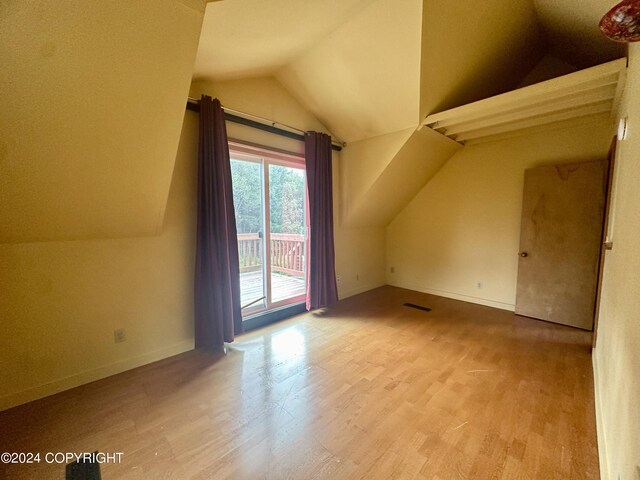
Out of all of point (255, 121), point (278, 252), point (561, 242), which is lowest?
point (278, 252)

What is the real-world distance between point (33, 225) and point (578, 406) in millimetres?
3783

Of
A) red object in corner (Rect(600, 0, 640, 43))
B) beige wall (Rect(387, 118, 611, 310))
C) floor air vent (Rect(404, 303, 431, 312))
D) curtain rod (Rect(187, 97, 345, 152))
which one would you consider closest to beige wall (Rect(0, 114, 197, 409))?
curtain rod (Rect(187, 97, 345, 152))

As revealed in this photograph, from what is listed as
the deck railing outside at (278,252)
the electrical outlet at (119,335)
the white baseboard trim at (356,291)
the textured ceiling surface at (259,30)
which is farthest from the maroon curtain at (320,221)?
the electrical outlet at (119,335)

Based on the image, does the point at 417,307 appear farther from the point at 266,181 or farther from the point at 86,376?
the point at 86,376

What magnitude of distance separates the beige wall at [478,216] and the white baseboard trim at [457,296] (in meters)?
0.01

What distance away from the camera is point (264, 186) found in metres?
2.96

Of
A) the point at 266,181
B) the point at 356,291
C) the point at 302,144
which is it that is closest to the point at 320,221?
the point at 266,181

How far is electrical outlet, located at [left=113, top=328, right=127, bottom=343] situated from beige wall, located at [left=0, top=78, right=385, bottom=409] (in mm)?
28

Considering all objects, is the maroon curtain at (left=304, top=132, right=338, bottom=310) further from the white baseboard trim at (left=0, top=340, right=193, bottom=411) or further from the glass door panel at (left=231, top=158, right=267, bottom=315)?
the white baseboard trim at (left=0, top=340, right=193, bottom=411)

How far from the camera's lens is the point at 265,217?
2988mm

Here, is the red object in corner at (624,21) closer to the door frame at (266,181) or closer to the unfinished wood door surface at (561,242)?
the door frame at (266,181)

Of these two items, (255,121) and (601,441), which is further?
(255,121)

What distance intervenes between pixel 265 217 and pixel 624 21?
2737 mm

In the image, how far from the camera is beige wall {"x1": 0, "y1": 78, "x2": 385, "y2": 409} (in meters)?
1.76
